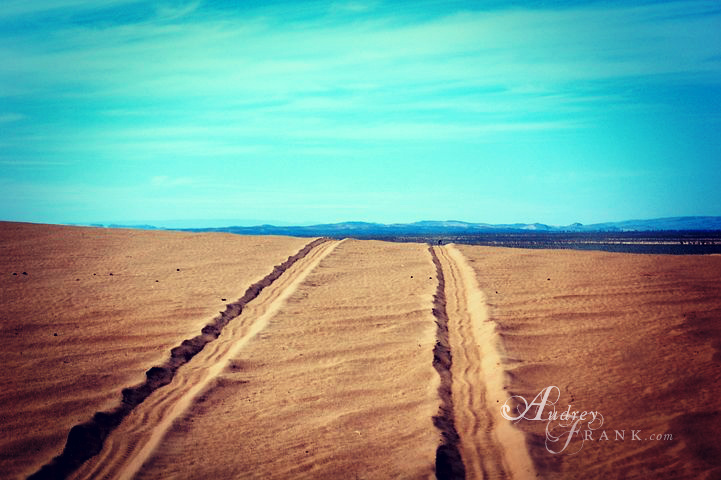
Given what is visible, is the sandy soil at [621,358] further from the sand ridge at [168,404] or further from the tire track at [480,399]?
the sand ridge at [168,404]

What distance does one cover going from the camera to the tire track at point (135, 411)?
743 centimetres

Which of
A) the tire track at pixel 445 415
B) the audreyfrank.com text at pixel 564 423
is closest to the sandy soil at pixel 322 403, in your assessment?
the tire track at pixel 445 415

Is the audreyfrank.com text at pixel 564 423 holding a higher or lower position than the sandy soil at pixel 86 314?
lower

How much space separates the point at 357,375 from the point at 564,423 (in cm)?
381

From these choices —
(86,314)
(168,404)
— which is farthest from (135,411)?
(86,314)

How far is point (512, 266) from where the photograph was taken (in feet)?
74.0

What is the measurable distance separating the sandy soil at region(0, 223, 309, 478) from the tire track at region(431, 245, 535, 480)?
563 cm

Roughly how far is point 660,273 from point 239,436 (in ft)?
55.7

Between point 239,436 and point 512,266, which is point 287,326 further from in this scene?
point 512,266

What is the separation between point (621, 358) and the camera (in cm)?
1120

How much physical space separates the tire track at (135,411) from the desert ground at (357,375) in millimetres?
38

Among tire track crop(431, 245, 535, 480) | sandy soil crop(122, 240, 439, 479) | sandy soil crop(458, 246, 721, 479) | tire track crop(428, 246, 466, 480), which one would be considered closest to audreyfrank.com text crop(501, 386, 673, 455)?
sandy soil crop(458, 246, 721, 479)

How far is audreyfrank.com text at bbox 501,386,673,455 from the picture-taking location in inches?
315

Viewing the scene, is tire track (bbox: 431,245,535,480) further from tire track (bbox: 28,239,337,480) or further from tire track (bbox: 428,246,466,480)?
tire track (bbox: 28,239,337,480)
